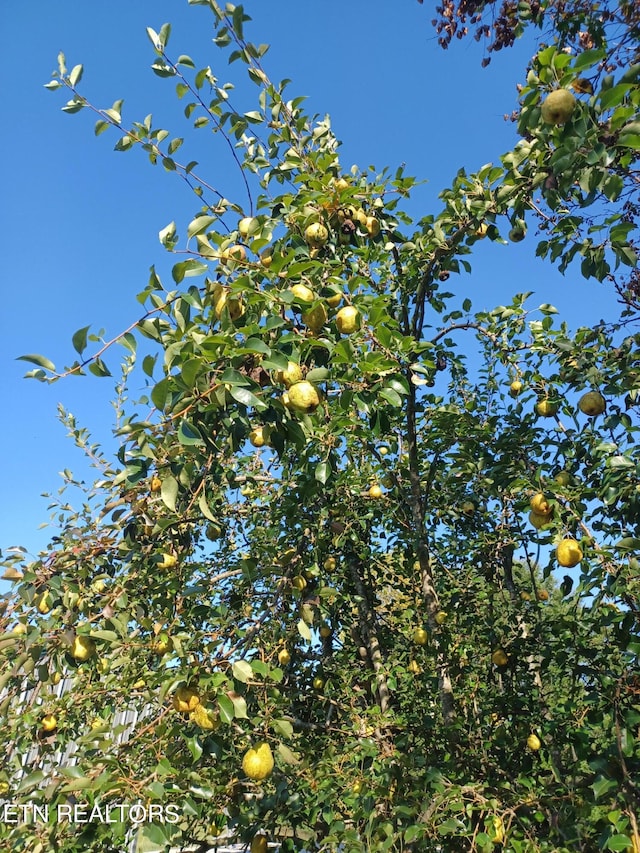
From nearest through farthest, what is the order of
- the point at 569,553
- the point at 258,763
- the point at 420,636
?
the point at 258,763
the point at 569,553
the point at 420,636

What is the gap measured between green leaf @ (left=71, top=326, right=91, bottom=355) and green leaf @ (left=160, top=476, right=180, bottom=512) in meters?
0.47

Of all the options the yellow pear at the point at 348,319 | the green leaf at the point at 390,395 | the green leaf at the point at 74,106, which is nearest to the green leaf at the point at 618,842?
the green leaf at the point at 390,395

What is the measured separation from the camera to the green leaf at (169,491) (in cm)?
139

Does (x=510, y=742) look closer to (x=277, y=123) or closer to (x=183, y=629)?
(x=183, y=629)

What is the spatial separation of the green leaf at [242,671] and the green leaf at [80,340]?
1104mm

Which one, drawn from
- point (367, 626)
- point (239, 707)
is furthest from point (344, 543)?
point (239, 707)

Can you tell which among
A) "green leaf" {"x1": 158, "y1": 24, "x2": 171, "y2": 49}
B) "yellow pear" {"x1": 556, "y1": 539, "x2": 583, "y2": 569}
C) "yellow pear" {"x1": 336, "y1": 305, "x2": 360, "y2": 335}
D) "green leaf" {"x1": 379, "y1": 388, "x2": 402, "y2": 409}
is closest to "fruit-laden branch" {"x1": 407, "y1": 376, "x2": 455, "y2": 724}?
"yellow pear" {"x1": 556, "y1": 539, "x2": 583, "y2": 569}

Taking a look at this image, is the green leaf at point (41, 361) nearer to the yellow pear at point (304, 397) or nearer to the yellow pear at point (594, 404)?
the yellow pear at point (304, 397)

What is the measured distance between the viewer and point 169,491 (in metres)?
1.42

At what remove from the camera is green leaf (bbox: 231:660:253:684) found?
1.65m

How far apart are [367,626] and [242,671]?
2.02 m

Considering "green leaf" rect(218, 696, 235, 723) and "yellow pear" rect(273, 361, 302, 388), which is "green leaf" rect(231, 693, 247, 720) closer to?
"green leaf" rect(218, 696, 235, 723)

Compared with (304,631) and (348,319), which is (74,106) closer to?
(348,319)

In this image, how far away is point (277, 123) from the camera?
2.43 m
